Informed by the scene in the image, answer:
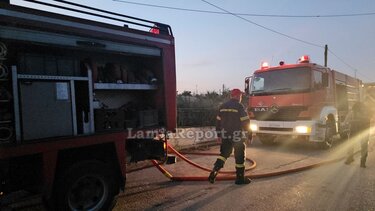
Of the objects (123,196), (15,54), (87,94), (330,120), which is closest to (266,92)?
(330,120)

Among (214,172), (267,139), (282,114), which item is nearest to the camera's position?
(214,172)

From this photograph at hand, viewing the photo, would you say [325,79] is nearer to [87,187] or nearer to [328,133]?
[328,133]

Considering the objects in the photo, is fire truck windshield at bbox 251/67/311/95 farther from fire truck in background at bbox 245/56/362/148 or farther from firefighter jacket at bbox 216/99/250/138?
firefighter jacket at bbox 216/99/250/138

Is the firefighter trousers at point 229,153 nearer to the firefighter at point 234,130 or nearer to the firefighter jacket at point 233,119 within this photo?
the firefighter at point 234,130

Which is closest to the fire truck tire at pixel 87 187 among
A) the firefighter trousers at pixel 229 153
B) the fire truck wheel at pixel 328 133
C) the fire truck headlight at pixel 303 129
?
the firefighter trousers at pixel 229 153

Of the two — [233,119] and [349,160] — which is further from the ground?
[233,119]

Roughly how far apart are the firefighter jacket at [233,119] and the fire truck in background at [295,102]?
440cm

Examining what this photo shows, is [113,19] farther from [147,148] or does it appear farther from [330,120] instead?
[330,120]

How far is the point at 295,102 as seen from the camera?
10.7 m

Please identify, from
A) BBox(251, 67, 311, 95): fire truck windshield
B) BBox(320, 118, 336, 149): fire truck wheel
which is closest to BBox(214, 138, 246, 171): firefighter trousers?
BBox(251, 67, 311, 95): fire truck windshield

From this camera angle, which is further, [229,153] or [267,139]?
[267,139]

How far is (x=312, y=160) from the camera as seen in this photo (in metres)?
9.18

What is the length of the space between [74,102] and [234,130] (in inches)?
135

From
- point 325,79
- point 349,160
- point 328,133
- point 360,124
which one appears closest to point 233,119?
point 349,160
